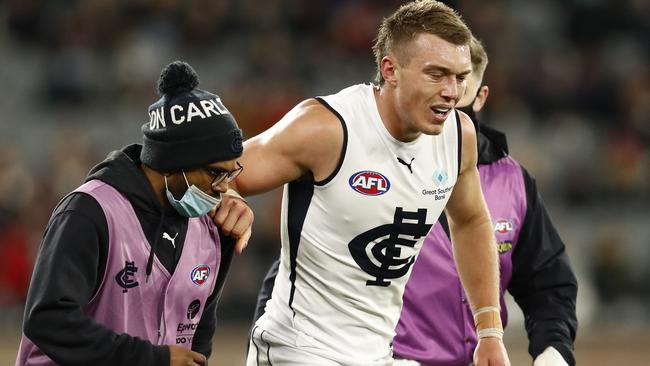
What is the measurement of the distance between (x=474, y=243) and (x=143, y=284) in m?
1.44

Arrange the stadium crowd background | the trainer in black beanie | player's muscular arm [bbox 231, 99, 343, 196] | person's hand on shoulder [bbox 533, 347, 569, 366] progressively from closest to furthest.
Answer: the trainer in black beanie, player's muscular arm [bbox 231, 99, 343, 196], person's hand on shoulder [bbox 533, 347, 569, 366], the stadium crowd background

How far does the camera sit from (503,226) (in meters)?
5.00

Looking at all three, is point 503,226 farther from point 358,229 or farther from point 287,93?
point 287,93

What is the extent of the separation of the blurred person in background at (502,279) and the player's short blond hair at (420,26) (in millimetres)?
596

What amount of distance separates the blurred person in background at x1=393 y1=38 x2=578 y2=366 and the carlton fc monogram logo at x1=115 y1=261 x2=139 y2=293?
140 cm

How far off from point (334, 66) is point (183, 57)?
1.59 meters

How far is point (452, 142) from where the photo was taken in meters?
4.38

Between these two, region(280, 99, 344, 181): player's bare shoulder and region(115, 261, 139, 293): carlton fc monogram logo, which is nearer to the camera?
region(115, 261, 139, 293): carlton fc monogram logo

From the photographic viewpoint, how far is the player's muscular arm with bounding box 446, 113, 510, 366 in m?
4.44

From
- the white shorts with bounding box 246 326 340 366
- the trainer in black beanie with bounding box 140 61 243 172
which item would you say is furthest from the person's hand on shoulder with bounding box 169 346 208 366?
the white shorts with bounding box 246 326 340 366

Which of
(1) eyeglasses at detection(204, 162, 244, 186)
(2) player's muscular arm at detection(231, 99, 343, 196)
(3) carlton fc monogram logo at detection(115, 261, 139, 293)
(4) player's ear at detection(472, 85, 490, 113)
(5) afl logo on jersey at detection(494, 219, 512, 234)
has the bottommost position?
(3) carlton fc monogram logo at detection(115, 261, 139, 293)

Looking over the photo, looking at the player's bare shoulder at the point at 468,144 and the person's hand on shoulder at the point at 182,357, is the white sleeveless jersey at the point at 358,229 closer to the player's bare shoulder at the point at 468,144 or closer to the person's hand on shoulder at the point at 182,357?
the player's bare shoulder at the point at 468,144

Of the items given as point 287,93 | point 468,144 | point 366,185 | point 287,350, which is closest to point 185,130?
point 366,185

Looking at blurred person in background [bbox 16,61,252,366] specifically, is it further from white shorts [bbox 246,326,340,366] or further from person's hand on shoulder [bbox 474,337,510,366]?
person's hand on shoulder [bbox 474,337,510,366]
